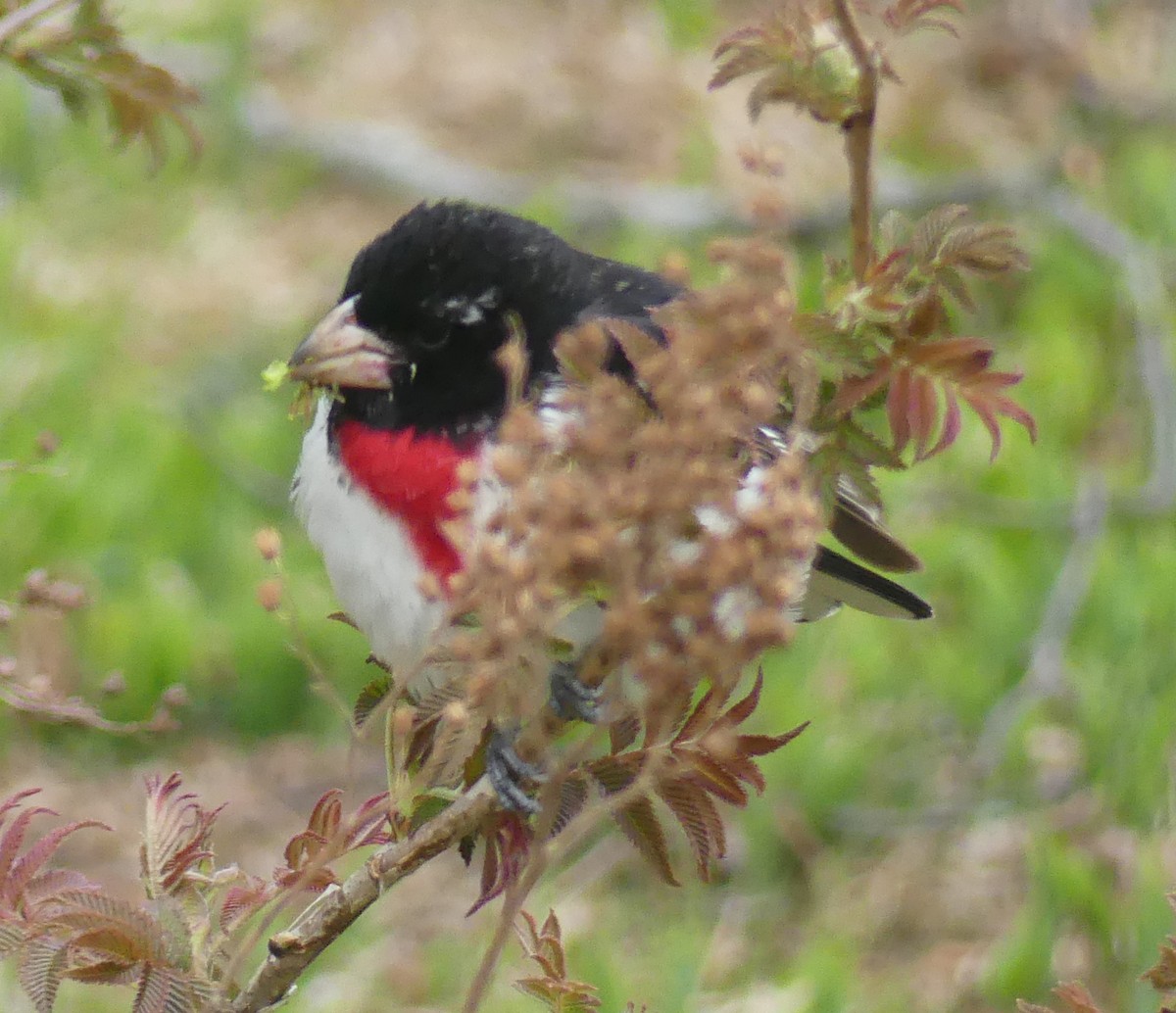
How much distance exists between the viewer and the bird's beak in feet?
6.81

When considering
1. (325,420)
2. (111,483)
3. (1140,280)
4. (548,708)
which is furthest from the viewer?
(1140,280)

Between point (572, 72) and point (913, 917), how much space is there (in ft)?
12.8

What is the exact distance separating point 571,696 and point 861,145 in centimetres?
54

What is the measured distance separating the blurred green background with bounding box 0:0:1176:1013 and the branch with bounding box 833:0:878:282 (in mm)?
116

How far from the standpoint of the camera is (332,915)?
54.7 inches

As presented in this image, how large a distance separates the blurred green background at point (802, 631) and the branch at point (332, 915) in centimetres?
68

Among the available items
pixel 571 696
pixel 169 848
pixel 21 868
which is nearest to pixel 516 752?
pixel 571 696

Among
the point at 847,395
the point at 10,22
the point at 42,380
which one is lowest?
the point at 42,380

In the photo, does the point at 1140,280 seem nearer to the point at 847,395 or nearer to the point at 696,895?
the point at 696,895

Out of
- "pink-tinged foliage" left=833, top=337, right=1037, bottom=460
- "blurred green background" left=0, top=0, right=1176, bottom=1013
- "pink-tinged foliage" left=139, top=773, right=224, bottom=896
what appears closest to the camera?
"pink-tinged foliage" left=139, top=773, right=224, bottom=896

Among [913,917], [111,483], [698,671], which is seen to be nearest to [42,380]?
[111,483]

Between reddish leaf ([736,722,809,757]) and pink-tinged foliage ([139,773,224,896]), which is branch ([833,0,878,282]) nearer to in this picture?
reddish leaf ([736,722,809,757])

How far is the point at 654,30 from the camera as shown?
6.40 metres

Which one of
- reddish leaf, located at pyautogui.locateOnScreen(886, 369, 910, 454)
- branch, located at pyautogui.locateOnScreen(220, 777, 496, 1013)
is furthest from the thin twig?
reddish leaf, located at pyautogui.locateOnScreen(886, 369, 910, 454)
